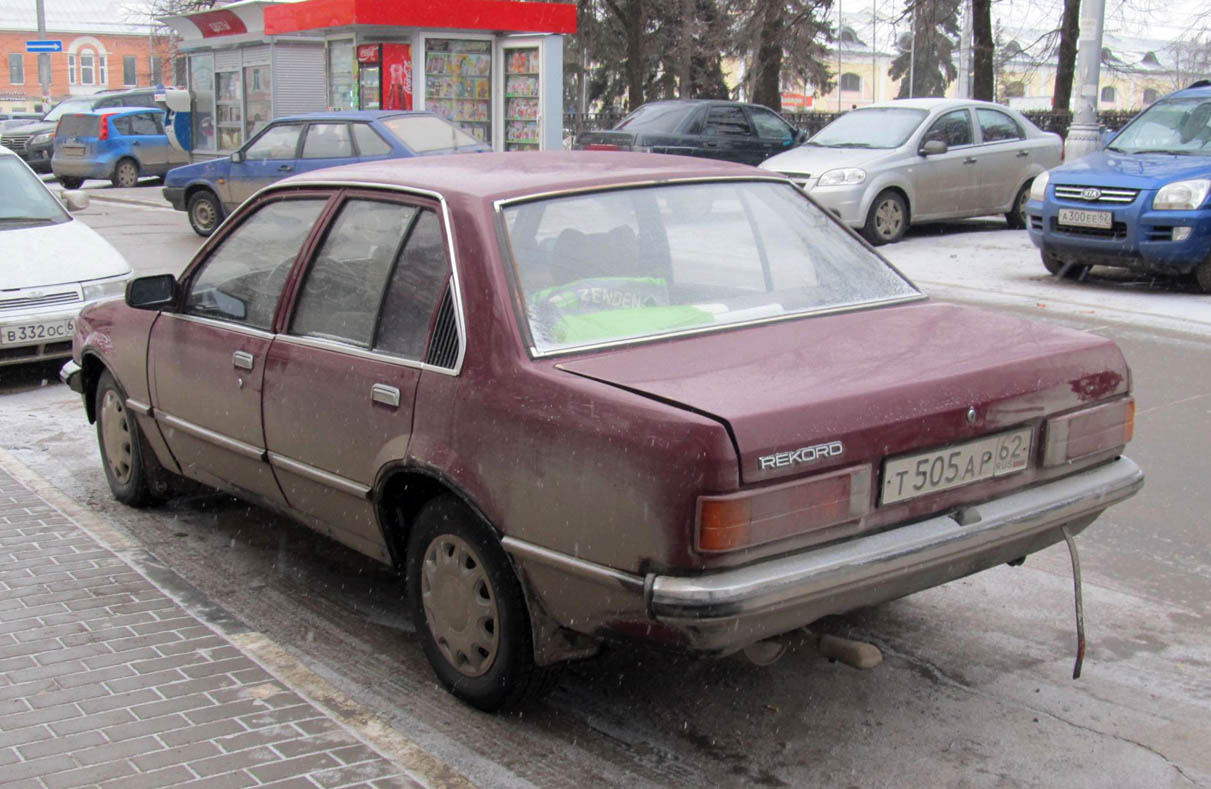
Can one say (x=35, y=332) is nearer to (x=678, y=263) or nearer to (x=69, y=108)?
(x=678, y=263)

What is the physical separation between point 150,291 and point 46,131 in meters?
32.8

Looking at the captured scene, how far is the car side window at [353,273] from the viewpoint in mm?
4238

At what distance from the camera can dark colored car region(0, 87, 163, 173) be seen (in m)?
34.0

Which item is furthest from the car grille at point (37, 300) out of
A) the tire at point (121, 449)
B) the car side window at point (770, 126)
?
the car side window at point (770, 126)

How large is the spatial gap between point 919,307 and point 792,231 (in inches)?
20.8

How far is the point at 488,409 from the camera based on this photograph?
358 cm

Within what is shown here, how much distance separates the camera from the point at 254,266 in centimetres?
498

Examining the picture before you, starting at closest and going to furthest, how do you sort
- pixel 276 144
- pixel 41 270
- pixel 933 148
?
pixel 41 270, pixel 933 148, pixel 276 144

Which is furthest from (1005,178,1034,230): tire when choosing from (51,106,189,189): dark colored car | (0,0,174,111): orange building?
(0,0,174,111): orange building

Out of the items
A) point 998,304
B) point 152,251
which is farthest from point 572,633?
point 152,251

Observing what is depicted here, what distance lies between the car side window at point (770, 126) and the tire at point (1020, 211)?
4924mm

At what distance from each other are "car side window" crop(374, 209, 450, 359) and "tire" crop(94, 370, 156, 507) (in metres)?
2.11

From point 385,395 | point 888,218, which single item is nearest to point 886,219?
point 888,218

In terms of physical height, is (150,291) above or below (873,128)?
below
